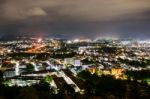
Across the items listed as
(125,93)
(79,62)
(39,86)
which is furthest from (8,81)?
(79,62)

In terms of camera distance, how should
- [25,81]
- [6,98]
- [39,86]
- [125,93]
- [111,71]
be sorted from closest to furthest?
1. [6,98]
2. [125,93]
3. [39,86]
4. [25,81]
5. [111,71]

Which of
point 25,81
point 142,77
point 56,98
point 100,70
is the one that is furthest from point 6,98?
point 100,70

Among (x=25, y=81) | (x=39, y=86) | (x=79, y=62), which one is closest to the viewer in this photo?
(x=39, y=86)

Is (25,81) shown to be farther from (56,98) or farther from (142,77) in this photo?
(142,77)

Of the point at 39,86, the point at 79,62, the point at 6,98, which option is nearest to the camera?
the point at 6,98

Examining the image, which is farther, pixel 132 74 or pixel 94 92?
pixel 132 74

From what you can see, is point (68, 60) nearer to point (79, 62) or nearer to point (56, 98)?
point (79, 62)

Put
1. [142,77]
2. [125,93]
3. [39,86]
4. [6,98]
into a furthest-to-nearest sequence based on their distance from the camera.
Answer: [142,77] → [39,86] → [125,93] → [6,98]

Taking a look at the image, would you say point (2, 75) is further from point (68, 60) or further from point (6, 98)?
point (68, 60)

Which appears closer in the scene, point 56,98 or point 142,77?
point 56,98
